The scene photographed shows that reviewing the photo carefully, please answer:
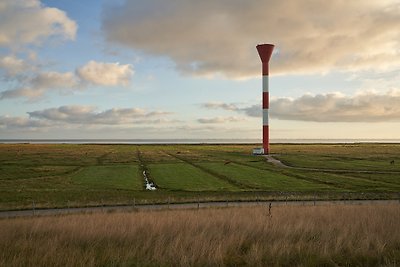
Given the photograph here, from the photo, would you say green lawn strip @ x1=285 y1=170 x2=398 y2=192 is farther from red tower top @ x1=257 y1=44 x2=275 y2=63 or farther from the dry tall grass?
red tower top @ x1=257 y1=44 x2=275 y2=63

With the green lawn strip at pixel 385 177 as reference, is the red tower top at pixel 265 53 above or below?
above

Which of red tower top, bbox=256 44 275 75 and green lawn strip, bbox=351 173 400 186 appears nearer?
green lawn strip, bbox=351 173 400 186

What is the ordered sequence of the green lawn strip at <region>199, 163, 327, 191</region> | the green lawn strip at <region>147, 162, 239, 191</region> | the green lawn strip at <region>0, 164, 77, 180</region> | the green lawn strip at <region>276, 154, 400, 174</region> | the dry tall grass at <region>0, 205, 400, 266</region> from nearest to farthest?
1. the dry tall grass at <region>0, 205, 400, 266</region>
2. the green lawn strip at <region>199, 163, 327, 191</region>
3. the green lawn strip at <region>147, 162, 239, 191</region>
4. the green lawn strip at <region>0, 164, 77, 180</region>
5. the green lawn strip at <region>276, 154, 400, 174</region>

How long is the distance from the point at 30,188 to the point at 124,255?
3685cm

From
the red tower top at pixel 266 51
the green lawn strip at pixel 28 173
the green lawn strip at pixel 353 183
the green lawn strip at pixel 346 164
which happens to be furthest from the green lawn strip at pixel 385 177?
the green lawn strip at pixel 28 173

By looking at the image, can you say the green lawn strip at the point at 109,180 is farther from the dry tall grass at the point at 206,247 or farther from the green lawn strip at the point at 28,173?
the dry tall grass at the point at 206,247

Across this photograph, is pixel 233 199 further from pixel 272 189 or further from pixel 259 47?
pixel 259 47

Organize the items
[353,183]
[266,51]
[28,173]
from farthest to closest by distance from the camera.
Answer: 1. [266,51]
2. [28,173]
3. [353,183]

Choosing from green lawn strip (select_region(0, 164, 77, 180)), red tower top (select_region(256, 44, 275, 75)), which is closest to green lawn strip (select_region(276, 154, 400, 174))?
red tower top (select_region(256, 44, 275, 75))

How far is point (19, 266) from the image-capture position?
8086mm

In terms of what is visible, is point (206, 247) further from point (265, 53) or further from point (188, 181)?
point (265, 53)

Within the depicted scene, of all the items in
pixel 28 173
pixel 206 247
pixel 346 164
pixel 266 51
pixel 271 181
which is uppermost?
pixel 266 51

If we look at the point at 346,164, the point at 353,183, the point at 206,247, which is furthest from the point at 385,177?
the point at 206,247

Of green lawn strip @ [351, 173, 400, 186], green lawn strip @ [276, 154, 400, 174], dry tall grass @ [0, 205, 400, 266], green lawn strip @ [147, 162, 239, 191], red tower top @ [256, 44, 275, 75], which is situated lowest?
green lawn strip @ [147, 162, 239, 191]
